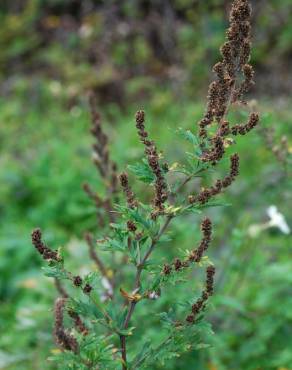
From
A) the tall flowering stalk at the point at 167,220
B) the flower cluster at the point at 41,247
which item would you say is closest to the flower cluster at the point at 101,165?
the tall flowering stalk at the point at 167,220

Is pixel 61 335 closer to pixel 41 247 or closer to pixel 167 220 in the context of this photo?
pixel 41 247

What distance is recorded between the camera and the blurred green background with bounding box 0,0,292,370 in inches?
125

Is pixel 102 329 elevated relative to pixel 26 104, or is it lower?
lower

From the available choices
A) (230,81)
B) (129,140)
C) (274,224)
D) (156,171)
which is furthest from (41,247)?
(129,140)

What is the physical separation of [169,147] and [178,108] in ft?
6.71

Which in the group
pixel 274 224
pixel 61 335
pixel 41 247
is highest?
pixel 274 224

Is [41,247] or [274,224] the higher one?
[274,224]

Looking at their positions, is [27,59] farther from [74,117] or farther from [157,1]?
[74,117]

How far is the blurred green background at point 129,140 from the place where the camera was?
3.19 meters

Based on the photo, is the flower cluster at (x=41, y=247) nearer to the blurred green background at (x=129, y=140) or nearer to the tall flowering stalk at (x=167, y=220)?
the tall flowering stalk at (x=167, y=220)

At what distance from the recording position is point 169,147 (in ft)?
18.6

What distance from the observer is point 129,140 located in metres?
6.29

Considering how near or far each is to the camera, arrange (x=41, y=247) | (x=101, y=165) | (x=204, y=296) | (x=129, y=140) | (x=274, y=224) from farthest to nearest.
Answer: (x=129, y=140), (x=274, y=224), (x=101, y=165), (x=204, y=296), (x=41, y=247)

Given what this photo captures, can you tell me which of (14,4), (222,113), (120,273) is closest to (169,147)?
(120,273)
